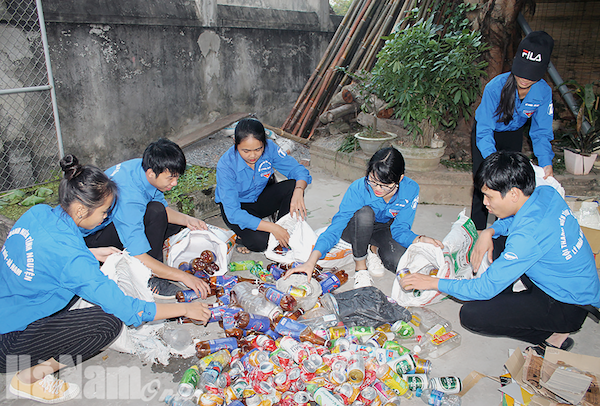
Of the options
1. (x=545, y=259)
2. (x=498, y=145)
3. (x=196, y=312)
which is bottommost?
(x=196, y=312)

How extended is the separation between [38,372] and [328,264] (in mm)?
1899

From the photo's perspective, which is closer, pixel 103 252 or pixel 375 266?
pixel 103 252

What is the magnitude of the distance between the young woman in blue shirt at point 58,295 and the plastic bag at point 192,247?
893 millimetres

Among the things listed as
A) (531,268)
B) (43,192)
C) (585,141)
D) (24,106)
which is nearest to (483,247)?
(531,268)

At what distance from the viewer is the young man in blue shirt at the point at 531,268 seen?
6.41 ft

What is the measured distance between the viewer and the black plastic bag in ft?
7.97

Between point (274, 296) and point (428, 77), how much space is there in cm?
306

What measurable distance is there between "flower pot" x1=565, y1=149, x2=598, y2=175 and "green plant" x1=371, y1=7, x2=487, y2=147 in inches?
47.4

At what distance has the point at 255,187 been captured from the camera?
347 centimetres

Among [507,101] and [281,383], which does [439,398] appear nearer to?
[281,383]

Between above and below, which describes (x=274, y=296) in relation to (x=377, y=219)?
below

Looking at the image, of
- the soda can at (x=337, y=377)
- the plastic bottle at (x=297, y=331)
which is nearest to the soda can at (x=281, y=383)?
the soda can at (x=337, y=377)

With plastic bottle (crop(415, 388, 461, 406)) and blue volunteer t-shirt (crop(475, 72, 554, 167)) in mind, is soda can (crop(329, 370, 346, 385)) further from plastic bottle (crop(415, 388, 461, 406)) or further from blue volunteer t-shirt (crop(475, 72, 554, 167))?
blue volunteer t-shirt (crop(475, 72, 554, 167))

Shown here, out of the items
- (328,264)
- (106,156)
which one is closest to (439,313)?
(328,264)
